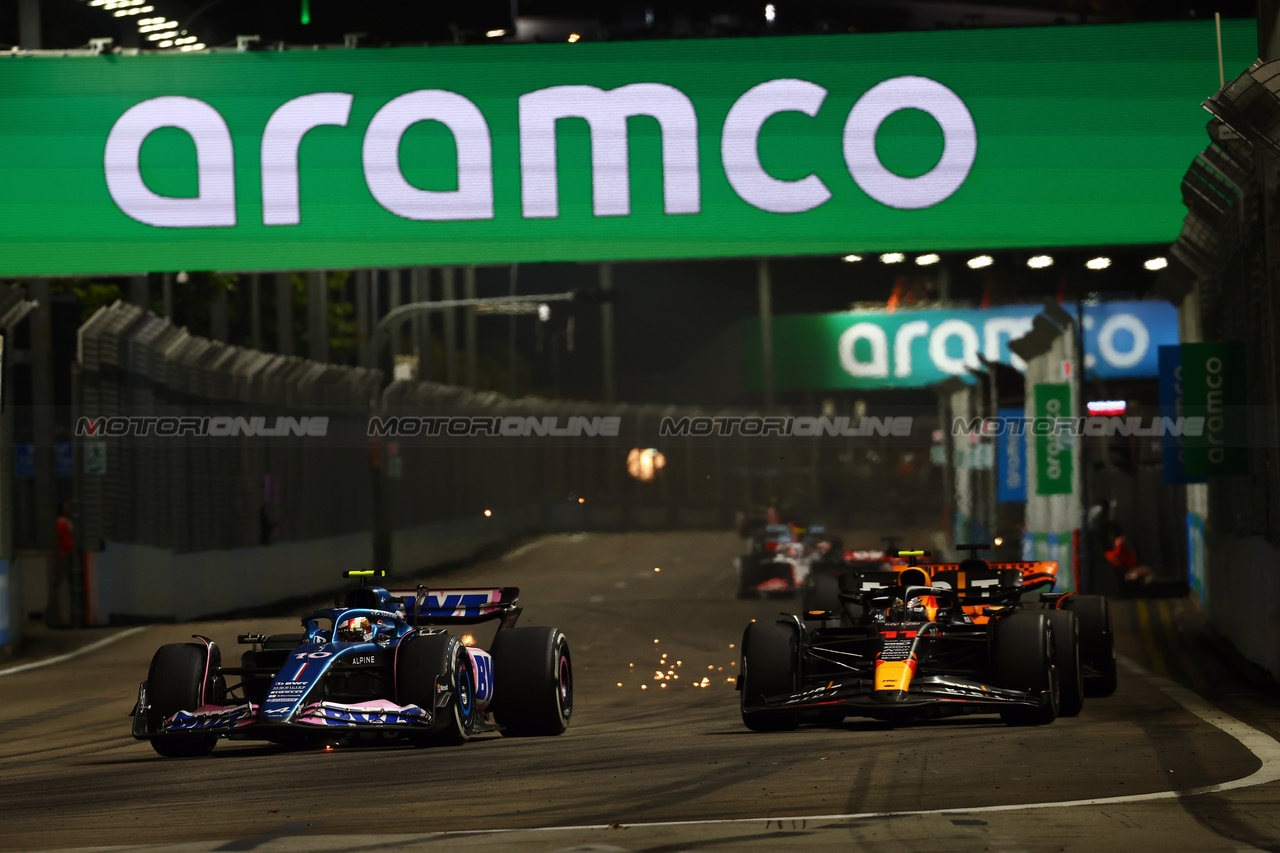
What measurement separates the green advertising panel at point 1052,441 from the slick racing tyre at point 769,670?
11534mm

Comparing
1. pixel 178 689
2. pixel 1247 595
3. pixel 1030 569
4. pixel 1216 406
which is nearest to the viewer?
pixel 178 689

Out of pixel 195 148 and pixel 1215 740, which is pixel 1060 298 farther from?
pixel 1215 740

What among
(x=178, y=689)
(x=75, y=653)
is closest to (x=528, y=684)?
(x=178, y=689)

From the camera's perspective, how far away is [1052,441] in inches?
876

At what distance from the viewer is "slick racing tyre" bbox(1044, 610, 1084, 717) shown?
37.4 feet

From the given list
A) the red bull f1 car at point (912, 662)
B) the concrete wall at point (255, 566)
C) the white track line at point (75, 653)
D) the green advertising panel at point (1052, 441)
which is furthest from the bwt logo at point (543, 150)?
the red bull f1 car at point (912, 662)

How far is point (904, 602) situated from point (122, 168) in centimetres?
1254

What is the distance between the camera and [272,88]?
2052 centimetres

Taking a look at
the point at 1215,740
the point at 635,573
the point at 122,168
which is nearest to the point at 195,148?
the point at 122,168

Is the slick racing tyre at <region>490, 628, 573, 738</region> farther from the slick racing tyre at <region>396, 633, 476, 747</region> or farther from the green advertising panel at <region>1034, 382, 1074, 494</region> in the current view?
the green advertising panel at <region>1034, 382, 1074, 494</region>

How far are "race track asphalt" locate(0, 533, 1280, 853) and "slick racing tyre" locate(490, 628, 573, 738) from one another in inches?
12.4

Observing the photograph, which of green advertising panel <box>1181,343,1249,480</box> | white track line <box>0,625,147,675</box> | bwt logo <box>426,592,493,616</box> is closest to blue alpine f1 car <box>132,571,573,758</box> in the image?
bwt logo <box>426,592,493,616</box>

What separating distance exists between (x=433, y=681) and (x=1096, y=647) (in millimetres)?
5451

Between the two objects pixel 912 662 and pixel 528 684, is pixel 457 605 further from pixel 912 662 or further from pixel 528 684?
pixel 912 662
